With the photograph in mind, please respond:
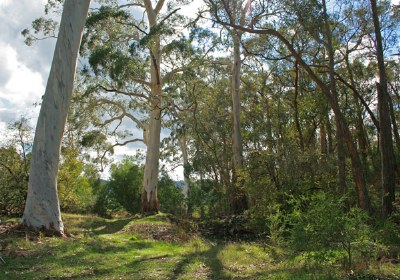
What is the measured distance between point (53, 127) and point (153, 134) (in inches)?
396

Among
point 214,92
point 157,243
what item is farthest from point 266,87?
point 157,243

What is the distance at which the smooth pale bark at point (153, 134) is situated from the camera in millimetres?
18859

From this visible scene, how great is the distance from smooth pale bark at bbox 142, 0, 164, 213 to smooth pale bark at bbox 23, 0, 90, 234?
28.3 ft

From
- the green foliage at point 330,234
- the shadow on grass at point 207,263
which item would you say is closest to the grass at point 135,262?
the shadow on grass at point 207,263

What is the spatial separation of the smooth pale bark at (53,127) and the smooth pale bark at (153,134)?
28.3ft

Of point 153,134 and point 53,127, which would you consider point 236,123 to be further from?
point 53,127

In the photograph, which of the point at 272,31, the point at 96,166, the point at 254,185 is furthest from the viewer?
the point at 96,166

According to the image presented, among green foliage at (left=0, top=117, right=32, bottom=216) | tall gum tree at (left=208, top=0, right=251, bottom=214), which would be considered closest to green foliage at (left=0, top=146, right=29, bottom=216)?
green foliage at (left=0, top=117, right=32, bottom=216)

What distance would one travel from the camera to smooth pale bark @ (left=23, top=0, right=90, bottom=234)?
8.84 metres

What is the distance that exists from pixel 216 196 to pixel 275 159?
35.0 ft

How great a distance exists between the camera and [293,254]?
6328 millimetres

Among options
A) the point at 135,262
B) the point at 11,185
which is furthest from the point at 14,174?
the point at 135,262

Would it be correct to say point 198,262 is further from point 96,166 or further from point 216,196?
point 96,166

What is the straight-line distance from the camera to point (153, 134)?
1941 cm
